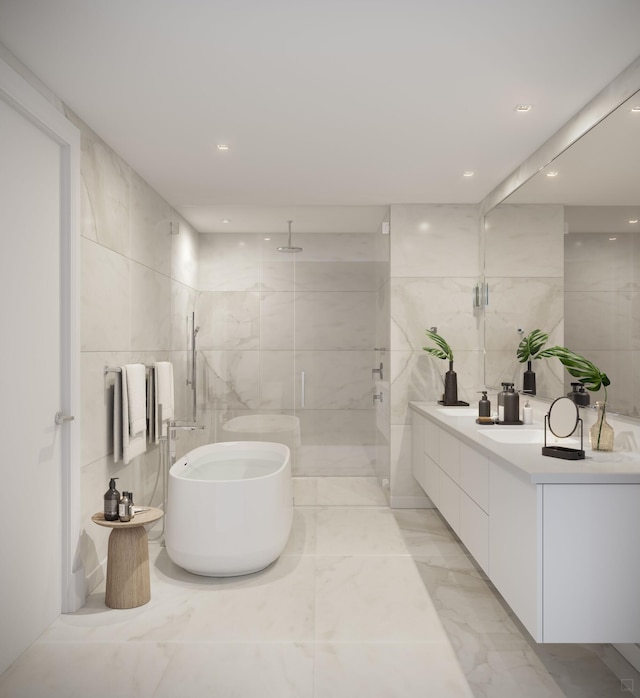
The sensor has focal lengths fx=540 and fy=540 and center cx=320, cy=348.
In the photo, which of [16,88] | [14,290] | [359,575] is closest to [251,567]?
[359,575]

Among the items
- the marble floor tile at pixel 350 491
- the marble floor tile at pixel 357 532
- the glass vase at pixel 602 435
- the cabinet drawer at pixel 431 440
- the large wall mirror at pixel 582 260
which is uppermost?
the large wall mirror at pixel 582 260

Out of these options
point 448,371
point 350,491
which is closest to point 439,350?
point 448,371

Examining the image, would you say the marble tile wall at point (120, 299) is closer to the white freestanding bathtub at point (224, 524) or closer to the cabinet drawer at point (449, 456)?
the white freestanding bathtub at point (224, 524)

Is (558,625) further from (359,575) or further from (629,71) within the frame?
(629,71)

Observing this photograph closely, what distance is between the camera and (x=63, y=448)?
2.47 metres

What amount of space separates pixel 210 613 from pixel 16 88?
2.36 meters

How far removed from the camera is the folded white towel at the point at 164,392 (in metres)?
3.38

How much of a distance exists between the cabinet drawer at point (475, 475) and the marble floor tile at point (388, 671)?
24.6 inches

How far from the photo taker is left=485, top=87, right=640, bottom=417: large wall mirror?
2.20 metres

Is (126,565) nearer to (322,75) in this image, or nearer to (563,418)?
(563,418)

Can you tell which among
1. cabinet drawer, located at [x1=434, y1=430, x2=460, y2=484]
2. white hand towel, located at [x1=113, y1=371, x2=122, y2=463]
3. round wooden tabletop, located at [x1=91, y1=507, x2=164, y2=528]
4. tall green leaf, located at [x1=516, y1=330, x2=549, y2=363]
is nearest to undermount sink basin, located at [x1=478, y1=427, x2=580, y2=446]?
cabinet drawer, located at [x1=434, y1=430, x2=460, y2=484]

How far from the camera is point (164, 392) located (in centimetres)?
346

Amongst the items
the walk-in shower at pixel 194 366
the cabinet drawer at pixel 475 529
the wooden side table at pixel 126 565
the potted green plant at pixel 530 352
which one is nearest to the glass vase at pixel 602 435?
the cabinet drawer at pixel 475 529

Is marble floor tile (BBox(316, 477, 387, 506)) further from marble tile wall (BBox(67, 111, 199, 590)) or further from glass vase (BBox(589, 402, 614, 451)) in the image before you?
glass vase (BBox(589, 402, 614, 451))
